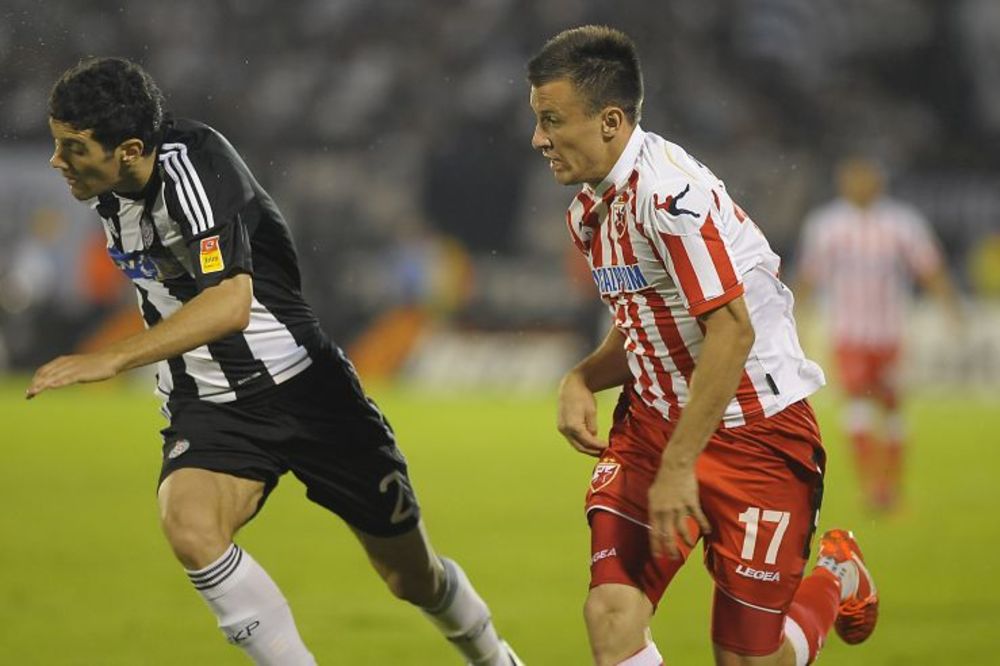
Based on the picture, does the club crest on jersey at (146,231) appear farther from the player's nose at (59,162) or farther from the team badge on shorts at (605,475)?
the team badge on shorts at (605,475)

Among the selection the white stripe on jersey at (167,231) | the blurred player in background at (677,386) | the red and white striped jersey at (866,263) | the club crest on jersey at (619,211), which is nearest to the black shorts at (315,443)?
the white stripe on jersey at (167,231)

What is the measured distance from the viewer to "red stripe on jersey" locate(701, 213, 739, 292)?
3829 mm

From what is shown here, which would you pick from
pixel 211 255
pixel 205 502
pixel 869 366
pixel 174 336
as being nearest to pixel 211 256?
pixel 211 255

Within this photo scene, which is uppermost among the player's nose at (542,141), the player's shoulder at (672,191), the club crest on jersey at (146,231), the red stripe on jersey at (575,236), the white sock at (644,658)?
the player's nose at (542,141)

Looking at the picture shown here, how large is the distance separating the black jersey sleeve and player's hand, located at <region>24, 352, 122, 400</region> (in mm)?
428

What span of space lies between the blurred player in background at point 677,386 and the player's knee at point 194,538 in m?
1.01

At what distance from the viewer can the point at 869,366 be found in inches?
420

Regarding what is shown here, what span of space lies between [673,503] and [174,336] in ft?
4.41

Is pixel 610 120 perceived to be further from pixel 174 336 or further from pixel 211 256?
pixel 174 336

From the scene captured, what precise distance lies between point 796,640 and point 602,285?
1157mm

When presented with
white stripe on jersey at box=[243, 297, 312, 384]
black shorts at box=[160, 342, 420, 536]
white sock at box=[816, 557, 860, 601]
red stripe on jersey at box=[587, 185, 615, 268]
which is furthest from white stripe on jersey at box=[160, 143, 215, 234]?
white sock at box=[816, 557, 860, 601]

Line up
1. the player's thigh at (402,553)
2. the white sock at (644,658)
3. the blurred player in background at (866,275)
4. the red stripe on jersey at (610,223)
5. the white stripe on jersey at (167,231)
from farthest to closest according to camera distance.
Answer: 1. the blurred player in background at (866,275)
2. the player's thigh at (402,553)
3. the white stripe on jersey at (167,231)
4. the red stripe on jersey at (610,223)
5. the white sock at (644,658)

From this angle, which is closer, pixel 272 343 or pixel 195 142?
pixel 195 142

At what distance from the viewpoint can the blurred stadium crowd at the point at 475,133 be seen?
18141mm
